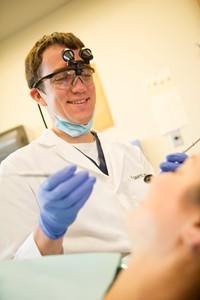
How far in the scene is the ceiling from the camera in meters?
1.94

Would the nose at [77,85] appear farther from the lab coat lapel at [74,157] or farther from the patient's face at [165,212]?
the patient's face at [165,212]

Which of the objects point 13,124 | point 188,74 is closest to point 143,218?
point 188,74

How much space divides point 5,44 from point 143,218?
2074 mm

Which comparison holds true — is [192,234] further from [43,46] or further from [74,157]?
[43,46]

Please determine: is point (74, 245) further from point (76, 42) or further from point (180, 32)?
point (180, 32)

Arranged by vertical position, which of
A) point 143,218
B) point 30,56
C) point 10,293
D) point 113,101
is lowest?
point 10,293

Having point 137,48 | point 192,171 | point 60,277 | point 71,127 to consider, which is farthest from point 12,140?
point 192,171

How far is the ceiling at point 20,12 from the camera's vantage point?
76.4 inches

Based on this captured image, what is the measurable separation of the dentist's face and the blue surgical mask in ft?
0.06

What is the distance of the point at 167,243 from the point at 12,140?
191cm

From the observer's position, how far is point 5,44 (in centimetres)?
229

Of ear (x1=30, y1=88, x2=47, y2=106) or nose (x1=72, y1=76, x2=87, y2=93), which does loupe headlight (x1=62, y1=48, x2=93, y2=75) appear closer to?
nose (x1=72, y1=76, x2=87, y2=93)

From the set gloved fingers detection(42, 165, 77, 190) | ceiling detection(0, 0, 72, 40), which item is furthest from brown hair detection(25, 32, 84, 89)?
ceiling detection(0, 0, 72, 40)

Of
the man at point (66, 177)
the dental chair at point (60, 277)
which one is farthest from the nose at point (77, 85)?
the dental chair at point (60, 277)
